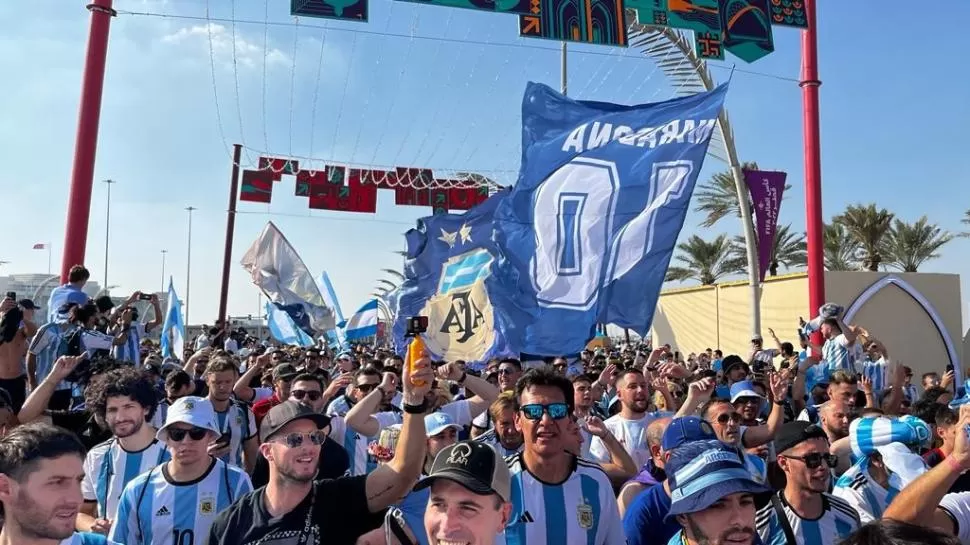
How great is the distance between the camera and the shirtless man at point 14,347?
7.60 metres

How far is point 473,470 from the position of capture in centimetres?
248

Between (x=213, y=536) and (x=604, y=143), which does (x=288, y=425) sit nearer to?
(x=213, y=536)

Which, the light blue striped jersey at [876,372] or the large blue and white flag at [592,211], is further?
the light blue striped jersey at [876,372]

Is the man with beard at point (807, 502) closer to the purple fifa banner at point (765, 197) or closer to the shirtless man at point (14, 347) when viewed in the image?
the shirtless man at point (14, 347)

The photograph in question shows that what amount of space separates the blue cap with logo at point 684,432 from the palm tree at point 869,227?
28.3 meters

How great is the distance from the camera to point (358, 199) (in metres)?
29.4

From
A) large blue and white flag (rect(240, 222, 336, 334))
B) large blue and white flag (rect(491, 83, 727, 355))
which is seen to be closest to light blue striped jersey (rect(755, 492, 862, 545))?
large blue and white flag (rect(491, 83, 727, 355))

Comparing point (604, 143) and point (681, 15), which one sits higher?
point (681, 15)

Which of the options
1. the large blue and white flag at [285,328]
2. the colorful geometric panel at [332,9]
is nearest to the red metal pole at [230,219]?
the large blue and white flag at [285,328]

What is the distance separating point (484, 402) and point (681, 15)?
10224 mm

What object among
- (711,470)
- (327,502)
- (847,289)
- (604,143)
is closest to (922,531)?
(711,470)

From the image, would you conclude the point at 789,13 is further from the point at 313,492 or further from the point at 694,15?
the point at 313,492

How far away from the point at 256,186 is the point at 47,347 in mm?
22129

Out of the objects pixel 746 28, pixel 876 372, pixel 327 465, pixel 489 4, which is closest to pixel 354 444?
pixel 327 465
